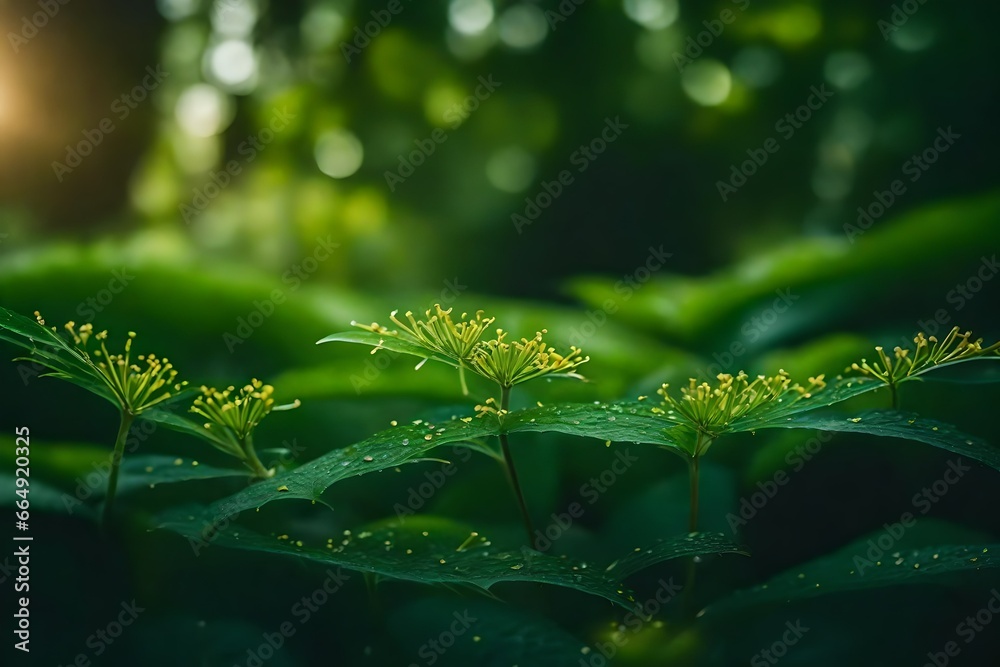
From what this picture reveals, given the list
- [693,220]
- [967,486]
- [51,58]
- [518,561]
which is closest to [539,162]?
[693,220]

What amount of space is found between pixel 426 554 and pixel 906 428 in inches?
17.0

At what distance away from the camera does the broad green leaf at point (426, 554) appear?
25.1 inches

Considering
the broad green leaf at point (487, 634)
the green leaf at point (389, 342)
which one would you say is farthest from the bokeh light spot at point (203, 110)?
the broad green leaf at point (487, 634)

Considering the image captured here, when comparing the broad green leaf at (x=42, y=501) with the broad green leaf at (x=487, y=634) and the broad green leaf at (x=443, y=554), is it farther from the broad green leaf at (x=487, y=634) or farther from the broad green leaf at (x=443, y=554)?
the broad green leaf at (x=487, y=634)

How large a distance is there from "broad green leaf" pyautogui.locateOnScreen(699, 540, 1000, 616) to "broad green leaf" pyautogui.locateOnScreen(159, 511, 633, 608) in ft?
0.51

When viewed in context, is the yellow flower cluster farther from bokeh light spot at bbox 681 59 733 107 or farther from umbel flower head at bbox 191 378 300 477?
bokeh light spot at bbox 681 59 733 107

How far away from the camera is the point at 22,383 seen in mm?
978

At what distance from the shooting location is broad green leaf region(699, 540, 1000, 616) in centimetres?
67

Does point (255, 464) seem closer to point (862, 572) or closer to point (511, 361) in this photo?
point (511, 361)

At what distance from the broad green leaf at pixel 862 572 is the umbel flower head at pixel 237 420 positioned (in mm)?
474

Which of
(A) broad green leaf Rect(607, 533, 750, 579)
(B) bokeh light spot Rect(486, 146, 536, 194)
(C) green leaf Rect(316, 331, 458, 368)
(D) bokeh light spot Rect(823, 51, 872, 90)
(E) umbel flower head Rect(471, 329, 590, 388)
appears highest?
(D) bokeh light spot Rect(823, 51, 872, 90)

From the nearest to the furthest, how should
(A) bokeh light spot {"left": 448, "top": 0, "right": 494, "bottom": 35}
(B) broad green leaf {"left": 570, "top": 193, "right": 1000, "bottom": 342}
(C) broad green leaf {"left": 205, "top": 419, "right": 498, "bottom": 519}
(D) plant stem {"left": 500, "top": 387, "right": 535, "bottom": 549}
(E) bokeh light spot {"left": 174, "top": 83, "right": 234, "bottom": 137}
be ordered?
1. (C) broad green leaf {"left": 205, "top": 419, "right": 498, "bottom": 519}
2. (D) plant stem {"left": 500, "top": 387, "right": 535, "bottom": 549}
3. (B) broad green leaf {"left": 570, "top": 193, "right": 1000, "bottom": 342}
4. (E) bokeh light spot {"left": 174, "top": 83, "right": 234, "bottom": 137}
5. (A) bokeh light spot {"left": 448, "top": 0, "right": 494, "bottom": 35}

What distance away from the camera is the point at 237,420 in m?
0.75

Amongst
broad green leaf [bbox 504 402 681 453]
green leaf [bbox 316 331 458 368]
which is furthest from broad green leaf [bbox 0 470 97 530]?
broad green leaf [bbox 504 402 681 453]
